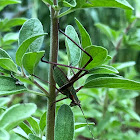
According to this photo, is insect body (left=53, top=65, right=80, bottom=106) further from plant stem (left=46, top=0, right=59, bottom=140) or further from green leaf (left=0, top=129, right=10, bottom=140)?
green leaf (left=0, top=129, right=10, bottom=140)

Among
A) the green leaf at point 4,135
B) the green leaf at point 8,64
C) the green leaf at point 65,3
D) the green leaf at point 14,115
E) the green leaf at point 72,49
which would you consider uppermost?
the green leaf at point 65,3

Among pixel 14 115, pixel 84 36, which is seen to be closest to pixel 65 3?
pixel 84 36

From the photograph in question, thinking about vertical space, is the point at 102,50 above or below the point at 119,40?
below

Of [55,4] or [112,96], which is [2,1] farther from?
[112,96]

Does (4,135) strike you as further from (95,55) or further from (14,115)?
(95,55)

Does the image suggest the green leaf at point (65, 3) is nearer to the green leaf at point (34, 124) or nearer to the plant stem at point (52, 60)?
the plant stem at point (52, 60)

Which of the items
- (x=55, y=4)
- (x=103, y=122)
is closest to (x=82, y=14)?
(x=103, y=122)

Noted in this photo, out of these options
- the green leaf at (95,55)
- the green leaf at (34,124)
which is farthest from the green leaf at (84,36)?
the green leaf at (34,124)
